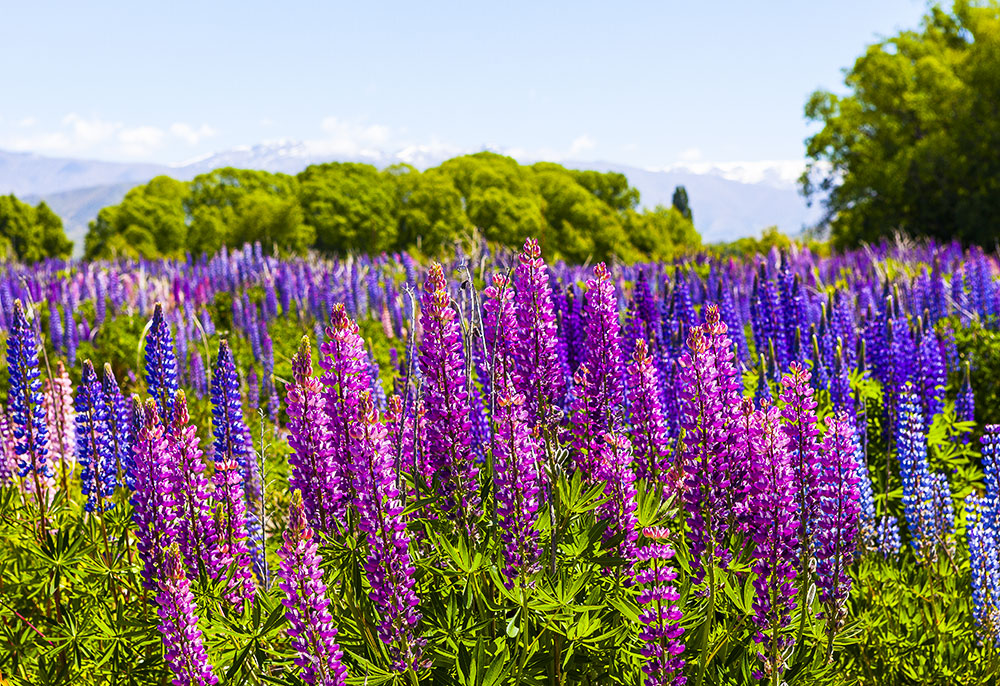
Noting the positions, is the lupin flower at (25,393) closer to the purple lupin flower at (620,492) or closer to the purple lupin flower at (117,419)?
the purple lupin flower at (117,419)

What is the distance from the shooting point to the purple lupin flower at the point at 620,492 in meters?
2.41

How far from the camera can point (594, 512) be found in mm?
2547

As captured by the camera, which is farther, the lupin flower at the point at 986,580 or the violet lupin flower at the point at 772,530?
the lupin flower at the point at 986,580

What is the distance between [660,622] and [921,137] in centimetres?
3170

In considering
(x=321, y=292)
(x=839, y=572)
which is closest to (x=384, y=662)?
(x=839, y=572)

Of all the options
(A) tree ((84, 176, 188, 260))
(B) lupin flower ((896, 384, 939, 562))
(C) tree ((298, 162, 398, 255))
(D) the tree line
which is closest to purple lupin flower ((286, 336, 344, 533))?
(B) lupin flower ((896, 384, 939, 562))

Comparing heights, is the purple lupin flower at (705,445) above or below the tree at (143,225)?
below

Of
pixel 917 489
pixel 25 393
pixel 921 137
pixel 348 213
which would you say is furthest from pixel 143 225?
pixel 917 489

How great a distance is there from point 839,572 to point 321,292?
12653 millimetres

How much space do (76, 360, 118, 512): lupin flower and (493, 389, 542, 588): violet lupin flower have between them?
2033 millimetres

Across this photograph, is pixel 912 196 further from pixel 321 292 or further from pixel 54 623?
pixel 54 623

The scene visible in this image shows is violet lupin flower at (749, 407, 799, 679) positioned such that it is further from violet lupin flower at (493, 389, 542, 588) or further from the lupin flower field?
violet lupin flower at (493, 389, 542, 588)

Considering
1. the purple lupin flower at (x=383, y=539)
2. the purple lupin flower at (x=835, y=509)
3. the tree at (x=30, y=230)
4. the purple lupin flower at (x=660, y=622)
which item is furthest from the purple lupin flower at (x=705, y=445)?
the tree at (x=30, y=230)

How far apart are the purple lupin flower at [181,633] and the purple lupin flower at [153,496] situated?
445 millimetres
